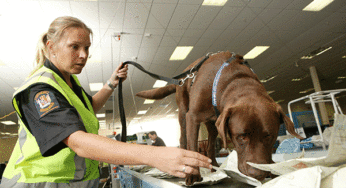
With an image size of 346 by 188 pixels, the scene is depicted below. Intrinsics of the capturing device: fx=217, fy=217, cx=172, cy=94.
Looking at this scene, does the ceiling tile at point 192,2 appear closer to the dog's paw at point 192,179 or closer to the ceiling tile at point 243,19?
the ceiling tile at point 243,19

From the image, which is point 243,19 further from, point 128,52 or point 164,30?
point 128,52

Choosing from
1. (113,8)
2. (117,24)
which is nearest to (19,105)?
(113,8)

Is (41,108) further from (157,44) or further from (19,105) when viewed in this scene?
(157,44)

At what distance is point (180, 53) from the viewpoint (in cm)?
741

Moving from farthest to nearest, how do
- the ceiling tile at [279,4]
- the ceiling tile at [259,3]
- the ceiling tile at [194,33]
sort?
the ceiling tile at [194,33], the ceiling tile at [279,4], the ceiling tile at [259,3]

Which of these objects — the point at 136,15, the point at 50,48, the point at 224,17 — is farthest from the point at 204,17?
the point at 50,48

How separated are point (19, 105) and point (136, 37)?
18.1 ft

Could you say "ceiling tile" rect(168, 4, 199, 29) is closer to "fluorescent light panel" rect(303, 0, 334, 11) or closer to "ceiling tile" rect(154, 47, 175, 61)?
"ceiling tile" rect(154, 47, 175, 61)

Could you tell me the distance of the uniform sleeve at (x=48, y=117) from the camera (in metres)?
0.58

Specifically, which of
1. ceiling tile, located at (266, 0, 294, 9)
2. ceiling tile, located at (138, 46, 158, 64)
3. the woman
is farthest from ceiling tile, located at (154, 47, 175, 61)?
the woman

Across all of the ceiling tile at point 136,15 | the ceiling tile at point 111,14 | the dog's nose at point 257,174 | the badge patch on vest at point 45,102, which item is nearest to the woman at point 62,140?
the badge patch on vest at point 45,102

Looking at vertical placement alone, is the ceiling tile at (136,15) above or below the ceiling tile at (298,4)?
below

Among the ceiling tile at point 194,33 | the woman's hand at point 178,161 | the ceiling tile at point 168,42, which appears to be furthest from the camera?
the ceiling tile at point 168,42

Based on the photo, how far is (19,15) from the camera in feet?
15.1
